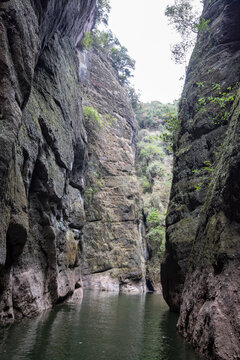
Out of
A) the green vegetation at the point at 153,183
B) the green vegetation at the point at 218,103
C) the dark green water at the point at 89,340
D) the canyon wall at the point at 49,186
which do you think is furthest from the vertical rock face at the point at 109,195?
the green vegetation at the point at 218,103

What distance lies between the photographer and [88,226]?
87.4ft

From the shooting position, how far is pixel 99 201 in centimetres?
2786

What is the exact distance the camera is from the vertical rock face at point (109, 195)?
999 inches

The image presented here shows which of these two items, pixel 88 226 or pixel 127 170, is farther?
pixel 127 170

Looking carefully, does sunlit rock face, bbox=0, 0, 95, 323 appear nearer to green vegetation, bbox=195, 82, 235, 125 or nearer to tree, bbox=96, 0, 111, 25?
green vegetation, bbox=195, 82, 235, 125

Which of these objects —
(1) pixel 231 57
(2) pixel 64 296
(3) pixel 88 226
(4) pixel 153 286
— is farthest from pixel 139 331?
(4) pixel 153 286

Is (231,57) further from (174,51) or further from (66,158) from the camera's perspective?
(66,158)

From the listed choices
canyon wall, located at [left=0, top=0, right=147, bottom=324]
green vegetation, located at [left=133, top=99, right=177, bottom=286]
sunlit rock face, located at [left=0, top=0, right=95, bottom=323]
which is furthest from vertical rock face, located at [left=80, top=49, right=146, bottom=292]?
sunlit rock face, located at [left=0, top=0, right=95, bottom=323]

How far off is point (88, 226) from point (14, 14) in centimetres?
2210

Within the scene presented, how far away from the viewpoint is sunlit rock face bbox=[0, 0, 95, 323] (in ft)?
20.0

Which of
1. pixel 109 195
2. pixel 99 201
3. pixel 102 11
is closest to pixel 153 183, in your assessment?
pixel 109 195

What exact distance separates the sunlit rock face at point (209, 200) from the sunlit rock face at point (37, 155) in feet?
14.8

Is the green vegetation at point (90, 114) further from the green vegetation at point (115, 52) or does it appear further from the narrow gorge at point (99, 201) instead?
the green vegetation at point (115, 52)

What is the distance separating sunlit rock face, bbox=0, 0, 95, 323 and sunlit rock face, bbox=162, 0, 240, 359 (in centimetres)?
453
